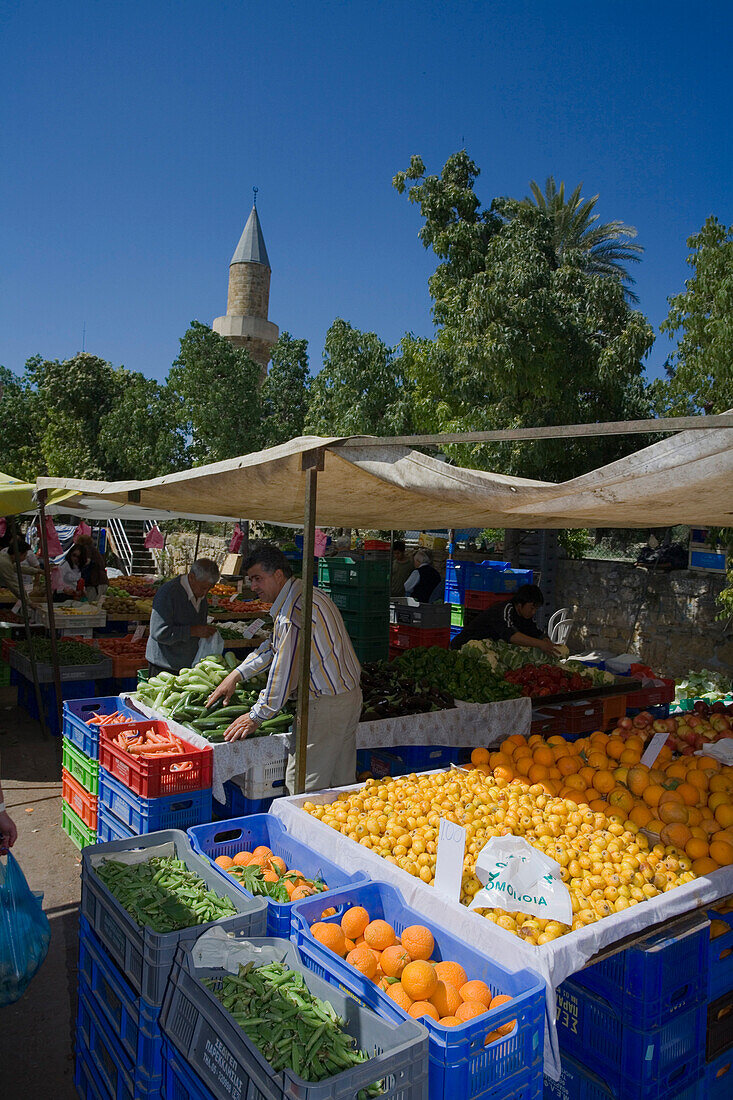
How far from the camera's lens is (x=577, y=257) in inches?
603

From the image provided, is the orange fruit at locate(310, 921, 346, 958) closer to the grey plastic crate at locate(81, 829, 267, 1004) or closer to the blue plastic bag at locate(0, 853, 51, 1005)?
the grey plastic crate at locate(81, 829, 267, 1004)

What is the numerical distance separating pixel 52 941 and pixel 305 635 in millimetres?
2133

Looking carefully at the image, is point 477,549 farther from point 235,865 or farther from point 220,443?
point 235,865

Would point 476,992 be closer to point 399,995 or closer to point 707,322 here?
point 399,995

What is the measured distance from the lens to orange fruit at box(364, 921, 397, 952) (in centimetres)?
253

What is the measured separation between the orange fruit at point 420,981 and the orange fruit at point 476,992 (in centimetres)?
9

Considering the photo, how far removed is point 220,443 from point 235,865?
22.1 meters

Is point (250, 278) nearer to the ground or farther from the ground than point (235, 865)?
farther from the ground

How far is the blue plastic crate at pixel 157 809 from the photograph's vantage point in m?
3.79

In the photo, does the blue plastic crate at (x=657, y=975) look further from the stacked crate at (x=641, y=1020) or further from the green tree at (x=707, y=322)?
the green tree at (x=707, y=322)

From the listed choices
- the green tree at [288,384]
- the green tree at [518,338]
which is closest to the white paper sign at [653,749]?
the green tree at [518,338]

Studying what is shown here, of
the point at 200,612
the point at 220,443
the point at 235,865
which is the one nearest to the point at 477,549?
the point at 220,443

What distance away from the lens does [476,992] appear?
2.25 metres

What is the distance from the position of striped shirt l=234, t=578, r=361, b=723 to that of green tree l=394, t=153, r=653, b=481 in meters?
9.42
